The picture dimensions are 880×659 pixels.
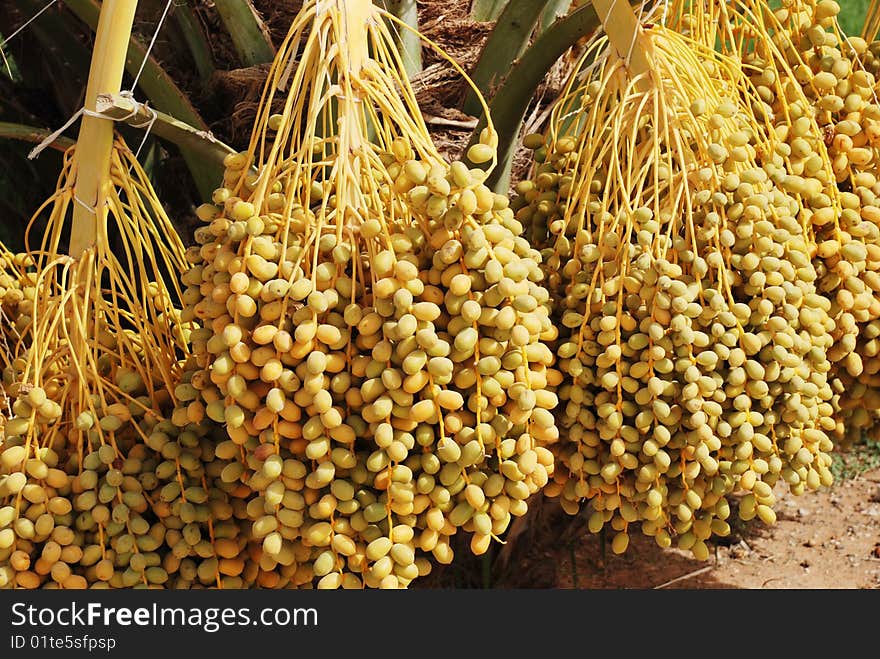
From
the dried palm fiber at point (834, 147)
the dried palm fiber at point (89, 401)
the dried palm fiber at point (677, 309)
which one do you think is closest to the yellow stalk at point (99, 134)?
the dried palm fiber at point (89, 401)

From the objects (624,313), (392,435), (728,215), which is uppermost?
(728,215)

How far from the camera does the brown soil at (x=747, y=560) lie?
2.84 m

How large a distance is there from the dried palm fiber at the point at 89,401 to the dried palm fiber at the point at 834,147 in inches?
35.3

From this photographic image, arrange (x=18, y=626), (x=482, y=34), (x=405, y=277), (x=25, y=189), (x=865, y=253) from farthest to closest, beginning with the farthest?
(x=25, y=189), (x=482, y=34), (x=865, y=253), (x=18, y=626), (x=405, y=277)

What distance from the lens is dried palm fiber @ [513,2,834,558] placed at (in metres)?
1.29

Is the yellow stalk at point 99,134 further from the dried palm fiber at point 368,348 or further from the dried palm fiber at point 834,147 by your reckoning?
the dried palm fiber at point 834,147

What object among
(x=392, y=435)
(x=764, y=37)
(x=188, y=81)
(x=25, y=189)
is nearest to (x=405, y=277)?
(x=392, y=435)

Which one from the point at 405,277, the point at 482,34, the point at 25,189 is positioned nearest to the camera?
the point at 405,277

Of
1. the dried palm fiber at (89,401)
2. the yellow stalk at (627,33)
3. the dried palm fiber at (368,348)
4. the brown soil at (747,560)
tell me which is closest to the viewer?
the dried palm fiber at (368,348)

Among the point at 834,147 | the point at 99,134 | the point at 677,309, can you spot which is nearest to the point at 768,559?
the point at 834,147

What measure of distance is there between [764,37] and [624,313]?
528mm

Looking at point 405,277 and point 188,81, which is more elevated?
point 188,81

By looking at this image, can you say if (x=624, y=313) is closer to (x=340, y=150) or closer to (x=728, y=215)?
(x=728, y=215)

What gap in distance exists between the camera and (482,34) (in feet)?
5.98
